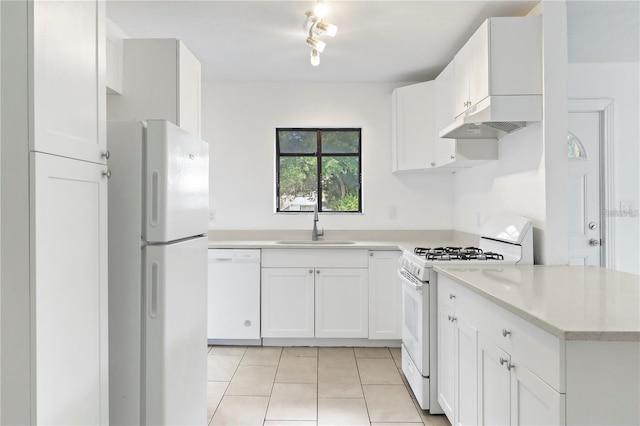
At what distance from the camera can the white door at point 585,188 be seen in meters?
3.38

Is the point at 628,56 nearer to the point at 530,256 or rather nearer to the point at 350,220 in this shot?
the point at 530,256

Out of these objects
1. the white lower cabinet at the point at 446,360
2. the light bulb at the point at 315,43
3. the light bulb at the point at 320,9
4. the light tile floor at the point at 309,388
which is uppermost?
the light bulb at the point at 320,9

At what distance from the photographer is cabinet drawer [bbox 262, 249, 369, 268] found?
3.41 meters

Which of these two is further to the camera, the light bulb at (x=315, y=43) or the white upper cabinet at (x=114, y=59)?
the light bulb at (x=315, y=43)

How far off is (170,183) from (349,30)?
1.80 metres

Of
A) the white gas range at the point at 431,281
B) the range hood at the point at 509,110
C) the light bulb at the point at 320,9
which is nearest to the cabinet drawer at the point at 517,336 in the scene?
the white gas range at the point at 431,281

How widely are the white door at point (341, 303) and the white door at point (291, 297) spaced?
2.8 inches

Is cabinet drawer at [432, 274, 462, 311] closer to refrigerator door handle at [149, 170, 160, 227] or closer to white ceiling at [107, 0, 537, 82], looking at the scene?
refrigerator door handle at [149, 170, 160, 227]

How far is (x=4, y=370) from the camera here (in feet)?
3.47

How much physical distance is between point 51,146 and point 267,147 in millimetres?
2853

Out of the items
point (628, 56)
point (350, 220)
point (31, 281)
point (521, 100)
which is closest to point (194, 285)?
point (31, 281)

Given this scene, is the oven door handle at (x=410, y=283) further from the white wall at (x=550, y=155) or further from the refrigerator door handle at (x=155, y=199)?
the refrigerator door handle at (x=155, y=199)

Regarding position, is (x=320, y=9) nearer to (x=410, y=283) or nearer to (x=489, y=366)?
(x=410, y=283)

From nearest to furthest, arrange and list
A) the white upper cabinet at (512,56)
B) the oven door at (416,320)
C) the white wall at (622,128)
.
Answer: the white upper cabinet at (512,56), the oven door at (416,320), the white wall at (622,128)
